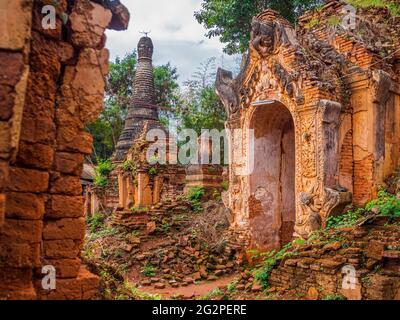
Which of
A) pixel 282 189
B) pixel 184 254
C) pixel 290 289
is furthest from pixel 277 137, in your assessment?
pixel 290 289

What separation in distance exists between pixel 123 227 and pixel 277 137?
5978mm

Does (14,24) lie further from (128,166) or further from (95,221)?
(95,221)

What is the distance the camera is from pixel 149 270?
10.8 metres

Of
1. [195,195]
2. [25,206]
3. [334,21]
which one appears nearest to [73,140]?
[25,206]

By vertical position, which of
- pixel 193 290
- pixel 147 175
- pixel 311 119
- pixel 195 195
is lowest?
pixel 193 290

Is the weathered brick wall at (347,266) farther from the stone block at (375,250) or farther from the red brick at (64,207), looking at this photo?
the red brick at (64,207)

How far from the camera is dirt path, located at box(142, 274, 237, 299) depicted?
28.6ft

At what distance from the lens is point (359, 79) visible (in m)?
9.32

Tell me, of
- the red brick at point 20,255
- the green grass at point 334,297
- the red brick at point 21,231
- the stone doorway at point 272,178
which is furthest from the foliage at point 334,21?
the red brick at point 20,255

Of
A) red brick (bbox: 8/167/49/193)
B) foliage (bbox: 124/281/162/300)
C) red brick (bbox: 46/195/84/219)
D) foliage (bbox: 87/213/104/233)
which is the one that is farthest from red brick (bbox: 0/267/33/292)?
foliage (bbox: 87/213/104/233)

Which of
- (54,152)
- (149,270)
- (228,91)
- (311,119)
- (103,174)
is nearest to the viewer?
(54,152)

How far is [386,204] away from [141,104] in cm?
1738

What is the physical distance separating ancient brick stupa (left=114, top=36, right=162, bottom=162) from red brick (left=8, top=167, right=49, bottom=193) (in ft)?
58.9

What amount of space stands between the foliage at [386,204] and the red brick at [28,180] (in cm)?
615
